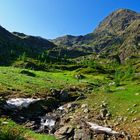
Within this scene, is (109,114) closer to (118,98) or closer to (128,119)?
(128,119)

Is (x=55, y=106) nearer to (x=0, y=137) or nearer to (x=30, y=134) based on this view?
(x=30, y=134)

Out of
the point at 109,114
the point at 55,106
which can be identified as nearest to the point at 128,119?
the point at 109,114

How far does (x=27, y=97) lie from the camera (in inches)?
1929

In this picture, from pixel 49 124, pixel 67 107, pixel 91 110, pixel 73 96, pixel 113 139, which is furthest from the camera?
pixel 73 96

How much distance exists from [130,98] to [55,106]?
9.93 m

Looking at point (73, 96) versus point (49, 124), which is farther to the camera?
point (73, 96)

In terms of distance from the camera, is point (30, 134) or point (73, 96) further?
point (73, 96)

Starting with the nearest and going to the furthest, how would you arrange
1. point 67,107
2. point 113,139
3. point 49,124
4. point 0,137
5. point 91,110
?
point 0,137
point 113,139
point 49,124
point 91,110
point 67,107

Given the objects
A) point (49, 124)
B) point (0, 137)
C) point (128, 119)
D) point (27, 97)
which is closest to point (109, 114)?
point (128, 119)

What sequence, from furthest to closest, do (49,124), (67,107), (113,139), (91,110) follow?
(67,107) → (91,110) → (49,124) → (113,139)

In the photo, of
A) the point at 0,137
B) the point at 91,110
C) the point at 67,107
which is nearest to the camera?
the point at 0,137

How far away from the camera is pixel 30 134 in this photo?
25844mm

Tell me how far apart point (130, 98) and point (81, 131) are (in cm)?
1705

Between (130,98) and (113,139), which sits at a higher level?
(130,98)
